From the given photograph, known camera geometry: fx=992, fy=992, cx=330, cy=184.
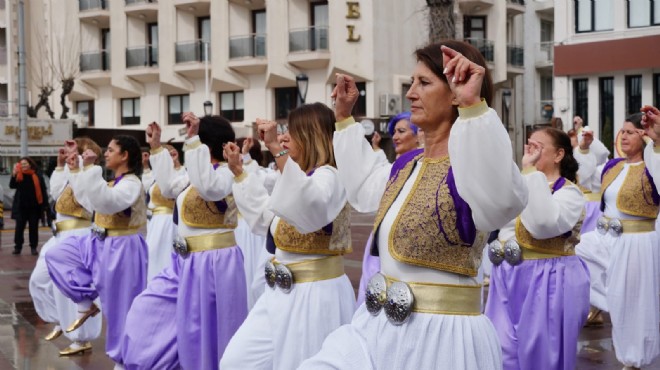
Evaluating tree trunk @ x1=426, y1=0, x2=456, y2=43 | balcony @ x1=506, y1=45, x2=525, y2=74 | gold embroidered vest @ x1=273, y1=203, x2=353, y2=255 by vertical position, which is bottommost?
gold embroidered vest @ x1=273, y1=203, x2=353, y2=255

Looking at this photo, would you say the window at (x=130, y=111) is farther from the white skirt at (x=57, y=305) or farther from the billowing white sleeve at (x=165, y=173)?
the billowing white sleeve at (x=165, y=173)

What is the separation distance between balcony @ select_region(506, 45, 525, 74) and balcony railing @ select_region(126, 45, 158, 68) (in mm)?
14814

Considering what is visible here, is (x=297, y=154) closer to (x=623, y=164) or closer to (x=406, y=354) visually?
(x=406, y=354)

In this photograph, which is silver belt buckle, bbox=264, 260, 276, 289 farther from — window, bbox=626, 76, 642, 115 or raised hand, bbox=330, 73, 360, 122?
window, bbox=626, 76, 642, 115

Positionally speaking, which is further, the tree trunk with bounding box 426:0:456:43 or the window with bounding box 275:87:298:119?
the window with bounding box 275:87:298:119

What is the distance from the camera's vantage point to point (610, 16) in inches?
1180

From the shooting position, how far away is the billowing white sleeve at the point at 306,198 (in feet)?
16.7

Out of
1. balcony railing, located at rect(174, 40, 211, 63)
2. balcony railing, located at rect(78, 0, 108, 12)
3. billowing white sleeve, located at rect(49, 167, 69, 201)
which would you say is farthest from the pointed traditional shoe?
balcony railing, located at rect(78, 0, 108, 12)

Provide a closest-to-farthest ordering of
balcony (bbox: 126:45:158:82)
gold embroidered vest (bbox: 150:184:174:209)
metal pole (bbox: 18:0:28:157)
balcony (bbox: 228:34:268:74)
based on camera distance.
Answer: gold embroidered vest (bbox: 150:184:174:209)
metal pole (bbox: 18:0:28:157)
balcony (bbox: 228:34:268:74)
balcony (bbox: 126:45:158:82)

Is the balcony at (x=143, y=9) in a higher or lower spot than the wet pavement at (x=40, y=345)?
higher

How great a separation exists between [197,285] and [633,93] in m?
25.5

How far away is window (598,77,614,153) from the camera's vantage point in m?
30.5

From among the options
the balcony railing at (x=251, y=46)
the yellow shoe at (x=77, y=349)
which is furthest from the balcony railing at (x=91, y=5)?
the yellow shoe at (x=77, y=349)

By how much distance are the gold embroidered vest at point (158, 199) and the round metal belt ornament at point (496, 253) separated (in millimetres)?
5847
